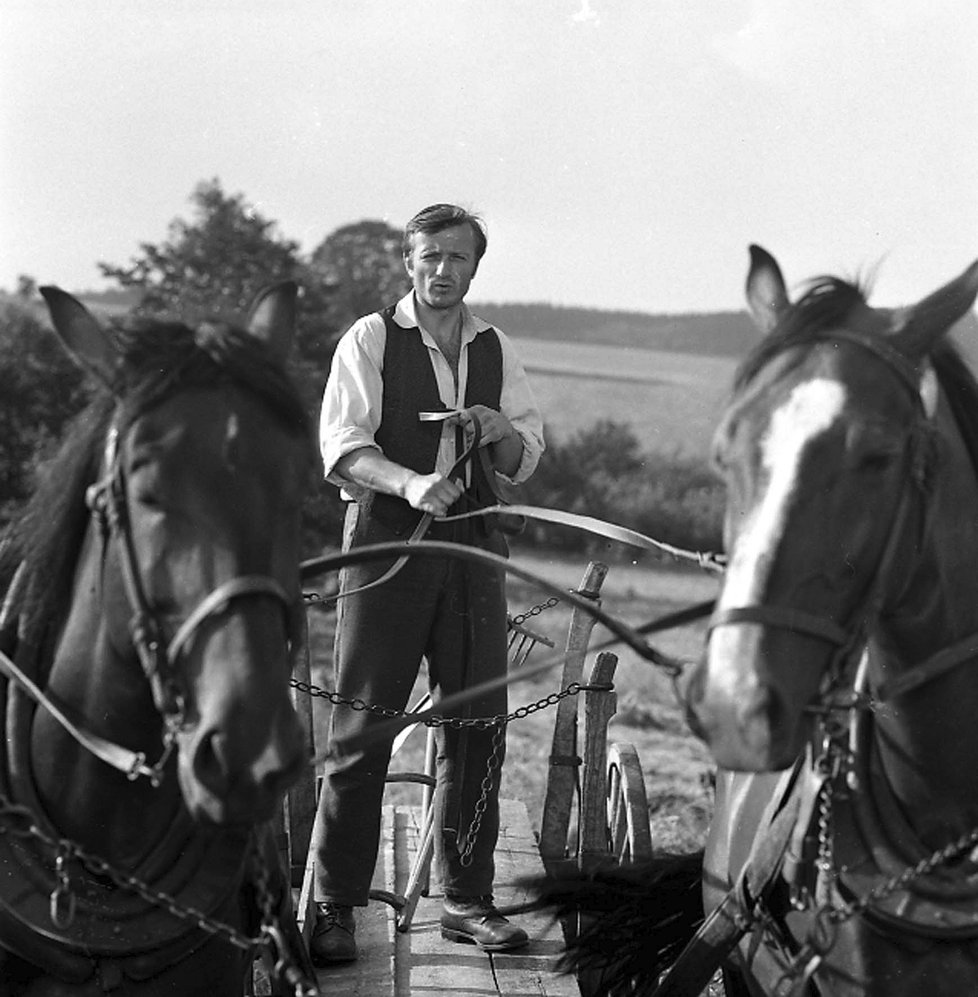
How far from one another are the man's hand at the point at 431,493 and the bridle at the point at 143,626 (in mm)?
1348

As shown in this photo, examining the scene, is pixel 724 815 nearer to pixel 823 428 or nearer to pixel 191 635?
pixel 823 428

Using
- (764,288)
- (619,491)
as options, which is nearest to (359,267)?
(619,491)

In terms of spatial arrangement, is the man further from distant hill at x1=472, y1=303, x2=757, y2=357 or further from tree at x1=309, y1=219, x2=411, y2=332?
distant hill at x1=472, y1=303, x2=757, y2=357

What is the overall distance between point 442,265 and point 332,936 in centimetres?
203

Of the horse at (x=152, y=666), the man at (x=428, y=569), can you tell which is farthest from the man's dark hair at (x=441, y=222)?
the horse at (x=152, y=666)

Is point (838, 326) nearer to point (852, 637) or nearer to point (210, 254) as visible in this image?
point (852, 637)

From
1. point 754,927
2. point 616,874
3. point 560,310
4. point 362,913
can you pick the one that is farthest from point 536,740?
point 560,310

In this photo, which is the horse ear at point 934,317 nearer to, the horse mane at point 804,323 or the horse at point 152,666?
the horse mane at point 804,323

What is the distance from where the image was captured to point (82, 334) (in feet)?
8.95

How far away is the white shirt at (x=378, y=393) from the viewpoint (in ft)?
14.1

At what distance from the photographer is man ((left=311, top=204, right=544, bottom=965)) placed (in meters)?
4.34

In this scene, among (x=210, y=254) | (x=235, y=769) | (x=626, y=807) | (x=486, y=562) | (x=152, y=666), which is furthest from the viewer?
(x=210, y=254)

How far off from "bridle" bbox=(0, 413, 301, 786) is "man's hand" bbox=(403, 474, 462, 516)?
135 cm

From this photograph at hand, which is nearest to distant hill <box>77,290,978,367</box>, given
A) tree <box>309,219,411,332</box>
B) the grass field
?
the grass field
